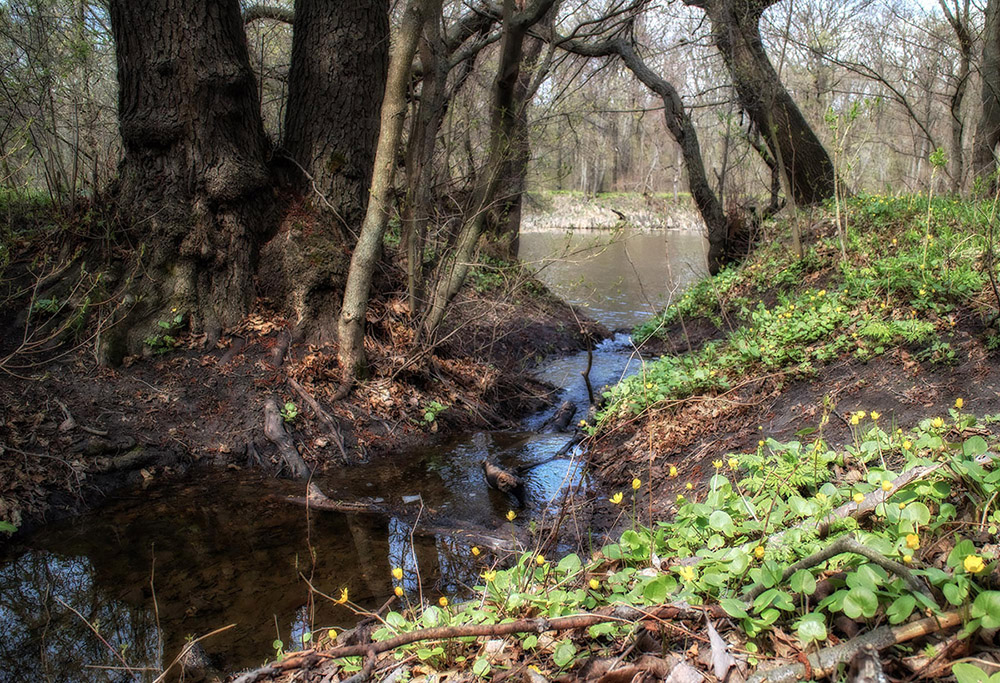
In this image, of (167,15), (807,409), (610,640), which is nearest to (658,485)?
(807,409)

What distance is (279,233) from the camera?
21.6ft

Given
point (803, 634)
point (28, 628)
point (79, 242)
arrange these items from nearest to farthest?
point (803, 634) → point (28, 628) → point (79, 242)

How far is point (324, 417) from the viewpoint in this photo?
19.2 ft

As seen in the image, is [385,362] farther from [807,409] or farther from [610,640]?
[610,640]

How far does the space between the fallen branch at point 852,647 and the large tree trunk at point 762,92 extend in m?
8.51

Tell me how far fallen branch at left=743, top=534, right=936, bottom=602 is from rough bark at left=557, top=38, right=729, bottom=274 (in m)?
9.82

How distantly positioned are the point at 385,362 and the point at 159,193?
2.70 meters

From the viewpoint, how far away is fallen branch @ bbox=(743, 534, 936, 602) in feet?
5.82

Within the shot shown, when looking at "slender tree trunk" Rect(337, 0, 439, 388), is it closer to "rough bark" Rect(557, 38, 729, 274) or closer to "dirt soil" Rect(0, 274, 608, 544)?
"dirt soil" Rect(0, 274, 608, 544)

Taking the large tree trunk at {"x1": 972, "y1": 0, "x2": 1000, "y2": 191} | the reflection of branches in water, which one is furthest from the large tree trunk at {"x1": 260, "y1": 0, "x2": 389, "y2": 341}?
the large tree trunk at {"x1": 972, "y1": 0, "x2": 1000, "y2": 191}

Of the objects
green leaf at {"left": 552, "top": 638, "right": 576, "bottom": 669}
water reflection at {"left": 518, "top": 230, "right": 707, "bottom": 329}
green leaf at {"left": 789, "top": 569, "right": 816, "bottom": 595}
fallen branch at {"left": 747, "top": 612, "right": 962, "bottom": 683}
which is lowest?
green leaf at {"left": 552, "top": 638, "right": 576, "bottom": 669}

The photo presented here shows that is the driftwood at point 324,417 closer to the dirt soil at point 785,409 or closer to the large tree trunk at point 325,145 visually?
the large tree trunk at point 325,145

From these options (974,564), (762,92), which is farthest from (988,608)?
(762,92)

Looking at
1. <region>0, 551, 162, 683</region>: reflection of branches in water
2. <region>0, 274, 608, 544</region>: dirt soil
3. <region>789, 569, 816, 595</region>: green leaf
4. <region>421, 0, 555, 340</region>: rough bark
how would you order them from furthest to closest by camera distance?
<region>421, 0, 555, 340</region>: rough bark
<region>0, 274, 608, 544</region>: dirt soil
<region>0, 551, 162, 683</region>: reflection of branches in water
<region>789, 569, 816, 595</region>: green leaf
